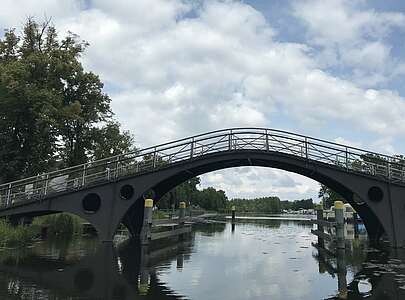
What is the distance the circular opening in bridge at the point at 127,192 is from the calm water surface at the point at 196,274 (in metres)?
3.32

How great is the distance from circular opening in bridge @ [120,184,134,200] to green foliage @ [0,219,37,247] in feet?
16.3

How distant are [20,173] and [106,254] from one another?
16344mm

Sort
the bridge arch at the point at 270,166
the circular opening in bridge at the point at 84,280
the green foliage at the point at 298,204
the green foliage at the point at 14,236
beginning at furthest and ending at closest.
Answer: the green foliage at the point at 298,204
the bridge arch at the point at 270,166
the green foliage at the point at 14,236
the circular opening in bridge at the point at 84,280

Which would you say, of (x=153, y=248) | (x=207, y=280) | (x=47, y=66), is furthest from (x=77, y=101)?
(x=207, y=280)

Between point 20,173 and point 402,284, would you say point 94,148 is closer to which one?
point 20,173

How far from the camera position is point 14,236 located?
20.3 m

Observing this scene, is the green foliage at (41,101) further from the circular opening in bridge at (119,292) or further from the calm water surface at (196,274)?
the circular opening in bridge at (119,292)

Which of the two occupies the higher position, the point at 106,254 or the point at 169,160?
the point at 169,160

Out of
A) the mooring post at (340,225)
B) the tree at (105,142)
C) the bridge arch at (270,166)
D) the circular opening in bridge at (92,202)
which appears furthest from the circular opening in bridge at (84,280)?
the tree at (105,142)

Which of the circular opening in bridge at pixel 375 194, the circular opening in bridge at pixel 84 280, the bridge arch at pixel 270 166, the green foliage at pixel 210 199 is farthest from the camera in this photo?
the green foliage at pixel 210 199

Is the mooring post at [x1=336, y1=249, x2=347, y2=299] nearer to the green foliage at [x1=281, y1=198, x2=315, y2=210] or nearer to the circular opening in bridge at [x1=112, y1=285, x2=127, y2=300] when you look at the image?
the circular opening in bridge at [x1=112, y1=285, x2=127, y2=300]

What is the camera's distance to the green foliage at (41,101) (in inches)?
1183

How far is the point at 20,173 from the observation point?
104 feet

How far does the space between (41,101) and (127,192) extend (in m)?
10.5
